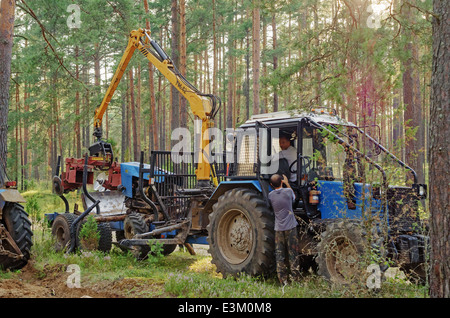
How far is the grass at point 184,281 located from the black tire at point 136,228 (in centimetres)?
20

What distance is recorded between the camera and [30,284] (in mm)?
7137

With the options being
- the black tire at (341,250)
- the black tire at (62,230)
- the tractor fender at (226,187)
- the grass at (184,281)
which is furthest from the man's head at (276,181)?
the black tire at (62,230)

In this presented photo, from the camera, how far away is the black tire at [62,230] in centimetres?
999

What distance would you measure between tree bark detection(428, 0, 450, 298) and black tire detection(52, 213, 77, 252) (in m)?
7.93

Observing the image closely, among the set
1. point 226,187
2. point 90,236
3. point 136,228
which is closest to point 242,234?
point 226,187

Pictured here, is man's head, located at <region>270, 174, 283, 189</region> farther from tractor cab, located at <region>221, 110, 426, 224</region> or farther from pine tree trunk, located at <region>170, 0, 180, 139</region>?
pine tree trunk, located at <region>170, 0, 180, 139</region>

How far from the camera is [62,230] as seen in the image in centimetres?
1048

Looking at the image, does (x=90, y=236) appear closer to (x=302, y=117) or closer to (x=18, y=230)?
(x=18, y=230)

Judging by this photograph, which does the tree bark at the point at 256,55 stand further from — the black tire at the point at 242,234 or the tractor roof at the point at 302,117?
the black tire at the point at 242,234

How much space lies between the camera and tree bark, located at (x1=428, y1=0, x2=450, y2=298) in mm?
4422

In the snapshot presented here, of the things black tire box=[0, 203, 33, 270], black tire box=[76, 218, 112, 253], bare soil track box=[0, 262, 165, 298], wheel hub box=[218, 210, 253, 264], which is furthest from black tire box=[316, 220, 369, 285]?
black tire box=[76, 218, 112, 253]

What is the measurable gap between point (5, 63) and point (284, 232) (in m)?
7.77
